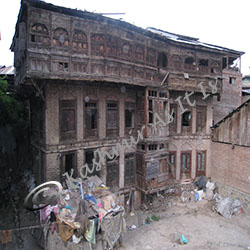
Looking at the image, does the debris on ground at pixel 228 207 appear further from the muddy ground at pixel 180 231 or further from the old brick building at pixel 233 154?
the old brick building at pixel 233 154

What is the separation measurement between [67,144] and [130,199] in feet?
22.3

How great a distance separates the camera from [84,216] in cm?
964

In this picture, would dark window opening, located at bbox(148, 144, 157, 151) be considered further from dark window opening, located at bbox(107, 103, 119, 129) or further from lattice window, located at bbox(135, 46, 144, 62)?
lattice window, located at bbox(135, 46, 144, 62)

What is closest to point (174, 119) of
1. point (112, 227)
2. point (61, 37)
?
point (112, 227)

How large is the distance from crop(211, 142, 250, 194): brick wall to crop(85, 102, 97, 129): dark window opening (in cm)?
1099

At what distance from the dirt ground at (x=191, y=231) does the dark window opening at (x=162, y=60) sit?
37.7 feet

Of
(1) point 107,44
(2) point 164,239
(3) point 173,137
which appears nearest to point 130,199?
(2) point 164,239

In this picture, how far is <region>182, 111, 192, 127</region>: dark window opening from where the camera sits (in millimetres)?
18609

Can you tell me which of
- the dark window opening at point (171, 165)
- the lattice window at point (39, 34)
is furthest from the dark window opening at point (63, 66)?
the dark window opening at point (171, 165)

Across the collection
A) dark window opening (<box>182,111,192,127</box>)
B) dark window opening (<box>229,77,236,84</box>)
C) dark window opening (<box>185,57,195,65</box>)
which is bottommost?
dark window opening (<box>182,111,192,127</box>)

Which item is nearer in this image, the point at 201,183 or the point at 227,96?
the point at 201,183

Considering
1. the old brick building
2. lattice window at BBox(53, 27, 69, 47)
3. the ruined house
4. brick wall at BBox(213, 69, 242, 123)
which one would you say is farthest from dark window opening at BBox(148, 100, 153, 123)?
brick wall at BBox(213, 69, 242, 123)

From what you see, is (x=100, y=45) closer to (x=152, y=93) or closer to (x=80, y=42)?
(x=80, y=42)

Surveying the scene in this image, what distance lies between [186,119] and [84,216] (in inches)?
498
